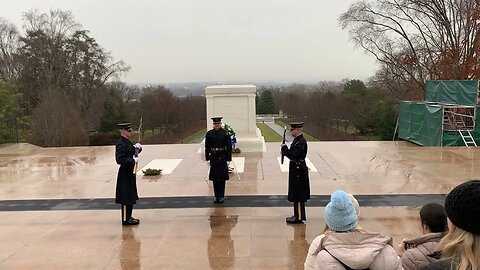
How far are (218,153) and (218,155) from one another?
0.12 feet

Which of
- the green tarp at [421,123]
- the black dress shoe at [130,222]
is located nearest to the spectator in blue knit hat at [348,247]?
the black dress shoe at [130,222]

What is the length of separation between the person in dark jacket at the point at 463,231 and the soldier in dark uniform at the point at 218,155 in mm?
5685

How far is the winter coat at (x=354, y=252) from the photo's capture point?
2209 millimetres

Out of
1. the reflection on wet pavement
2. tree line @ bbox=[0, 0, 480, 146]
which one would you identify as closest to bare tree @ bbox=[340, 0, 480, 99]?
tree line @ bbox=[0, 0, 480, 146]

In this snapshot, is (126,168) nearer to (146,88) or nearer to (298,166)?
(298,166)

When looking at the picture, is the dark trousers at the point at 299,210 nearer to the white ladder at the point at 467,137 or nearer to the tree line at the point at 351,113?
the white ladder at the point at 467,137

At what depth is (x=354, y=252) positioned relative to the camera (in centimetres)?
223

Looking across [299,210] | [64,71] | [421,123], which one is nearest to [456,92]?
[421,123]

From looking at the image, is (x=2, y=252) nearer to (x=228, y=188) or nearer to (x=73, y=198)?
(x=73, y=198)

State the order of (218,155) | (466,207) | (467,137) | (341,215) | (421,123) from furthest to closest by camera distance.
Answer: (421,123), (467,137), (218,155), (341,215), (466,207)

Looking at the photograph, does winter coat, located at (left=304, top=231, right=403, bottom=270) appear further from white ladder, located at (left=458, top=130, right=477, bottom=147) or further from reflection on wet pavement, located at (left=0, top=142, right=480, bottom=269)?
white ladder, located at (left=458, top=130, right=477, bottom=147)

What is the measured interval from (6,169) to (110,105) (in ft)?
89.7

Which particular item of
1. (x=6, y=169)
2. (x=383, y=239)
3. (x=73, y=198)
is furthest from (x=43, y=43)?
(x=383, y=239)

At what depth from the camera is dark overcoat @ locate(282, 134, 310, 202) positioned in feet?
20.3
